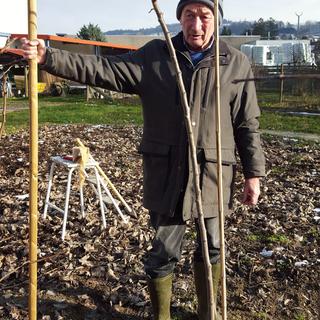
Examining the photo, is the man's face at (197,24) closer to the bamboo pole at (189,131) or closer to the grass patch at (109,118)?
the bamboo pole at (189,131)

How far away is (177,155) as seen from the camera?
2.63 meters

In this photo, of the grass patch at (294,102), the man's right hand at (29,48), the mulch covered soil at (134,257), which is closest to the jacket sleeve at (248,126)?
the mulch covered soil at (134,257)

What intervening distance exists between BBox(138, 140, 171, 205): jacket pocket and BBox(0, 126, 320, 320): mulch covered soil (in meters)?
0.59

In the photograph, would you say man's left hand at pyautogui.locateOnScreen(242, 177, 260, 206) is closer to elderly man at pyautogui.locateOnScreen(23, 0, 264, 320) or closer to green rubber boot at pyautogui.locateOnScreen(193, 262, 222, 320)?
elderly man at pyautogui.locateOnScreen(23, 0, 264, 320)

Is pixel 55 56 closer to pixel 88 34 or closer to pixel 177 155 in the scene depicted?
pixel 177 155

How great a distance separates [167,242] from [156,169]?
0.42 metres

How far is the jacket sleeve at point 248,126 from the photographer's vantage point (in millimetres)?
2729

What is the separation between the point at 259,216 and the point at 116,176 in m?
2.29

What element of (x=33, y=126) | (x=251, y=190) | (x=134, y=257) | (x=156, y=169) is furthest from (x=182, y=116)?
(x=134, y=257)

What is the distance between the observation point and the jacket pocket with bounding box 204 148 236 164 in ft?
8.74

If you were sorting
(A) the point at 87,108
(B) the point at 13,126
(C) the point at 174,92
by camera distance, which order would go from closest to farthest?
(C) the point at 174,92 < (B) the point at 13,126 < (A) the point at 87,108

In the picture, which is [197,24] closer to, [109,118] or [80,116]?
[109,118]

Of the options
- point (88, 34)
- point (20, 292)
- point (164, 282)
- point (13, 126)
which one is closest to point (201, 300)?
point (164, 282)

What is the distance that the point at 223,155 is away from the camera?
275 centimetres
